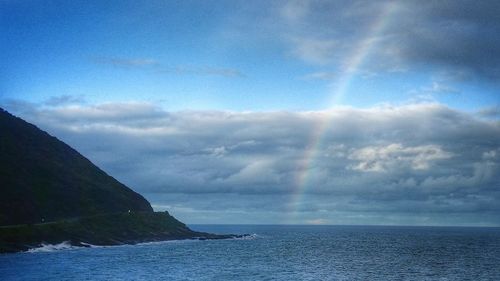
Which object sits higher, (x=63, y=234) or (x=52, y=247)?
(x=63, y=234)

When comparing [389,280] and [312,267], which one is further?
[312,267]

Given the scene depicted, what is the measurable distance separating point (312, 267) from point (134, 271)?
139 ft

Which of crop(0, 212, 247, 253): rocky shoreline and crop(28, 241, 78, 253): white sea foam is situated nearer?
crop(0, 212, 247, 253): rocky shoreline

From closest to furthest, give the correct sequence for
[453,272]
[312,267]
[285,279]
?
1. [285,279]
2. [453,272]
3. [312,267]

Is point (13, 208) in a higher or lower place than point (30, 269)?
higher

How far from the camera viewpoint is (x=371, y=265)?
425 ft

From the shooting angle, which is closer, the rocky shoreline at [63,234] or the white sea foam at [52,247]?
the rocky shoreline at [63,234]

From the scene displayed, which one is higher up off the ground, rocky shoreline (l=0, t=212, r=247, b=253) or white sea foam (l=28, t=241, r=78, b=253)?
rocky shoreline (l=0, t=212, r=247, b=253)

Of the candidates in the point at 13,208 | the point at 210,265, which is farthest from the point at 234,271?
the point at 13,208

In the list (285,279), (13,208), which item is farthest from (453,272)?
(13,208)

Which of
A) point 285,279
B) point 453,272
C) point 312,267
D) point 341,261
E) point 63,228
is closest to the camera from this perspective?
point 285,279

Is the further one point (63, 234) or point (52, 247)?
point (63, 234)

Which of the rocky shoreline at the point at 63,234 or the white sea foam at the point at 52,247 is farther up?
the rocky shoreline at the point at 63,234

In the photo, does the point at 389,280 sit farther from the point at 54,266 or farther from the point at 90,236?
the point at 90,236
